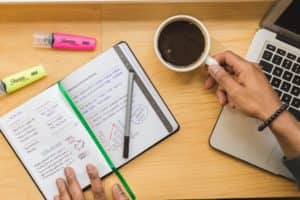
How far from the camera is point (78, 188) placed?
98 centimetres

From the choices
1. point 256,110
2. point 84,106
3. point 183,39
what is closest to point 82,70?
point 84,106

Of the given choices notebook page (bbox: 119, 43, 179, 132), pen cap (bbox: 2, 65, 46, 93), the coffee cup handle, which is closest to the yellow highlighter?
pen cap (bbox: 2, 65, 46, 93)

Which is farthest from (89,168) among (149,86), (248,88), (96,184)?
(248,88)

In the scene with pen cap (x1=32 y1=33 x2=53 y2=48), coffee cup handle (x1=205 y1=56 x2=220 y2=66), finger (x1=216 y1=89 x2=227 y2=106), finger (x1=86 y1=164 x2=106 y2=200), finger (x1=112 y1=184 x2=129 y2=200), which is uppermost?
pen cap (x1=32 y1=33 x2=53 y2=48)

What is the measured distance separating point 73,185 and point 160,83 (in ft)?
0.71

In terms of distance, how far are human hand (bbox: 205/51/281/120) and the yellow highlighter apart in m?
0.28

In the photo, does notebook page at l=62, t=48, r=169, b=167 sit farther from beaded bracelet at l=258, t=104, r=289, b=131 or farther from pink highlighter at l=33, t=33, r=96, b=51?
beaded bracelet at l=258, t=104, r=289, b=131

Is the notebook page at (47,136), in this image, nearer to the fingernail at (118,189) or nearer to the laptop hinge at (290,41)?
the fingernail at (118,189)

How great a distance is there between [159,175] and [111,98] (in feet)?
0.48

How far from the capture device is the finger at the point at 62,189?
98cm

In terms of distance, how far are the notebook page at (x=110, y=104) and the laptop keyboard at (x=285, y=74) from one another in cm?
19

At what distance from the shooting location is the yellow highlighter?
0.98m

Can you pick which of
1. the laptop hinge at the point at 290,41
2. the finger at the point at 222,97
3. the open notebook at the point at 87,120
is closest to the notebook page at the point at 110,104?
the open notebook at the point at 87,120

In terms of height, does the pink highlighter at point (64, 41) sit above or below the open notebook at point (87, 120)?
above
